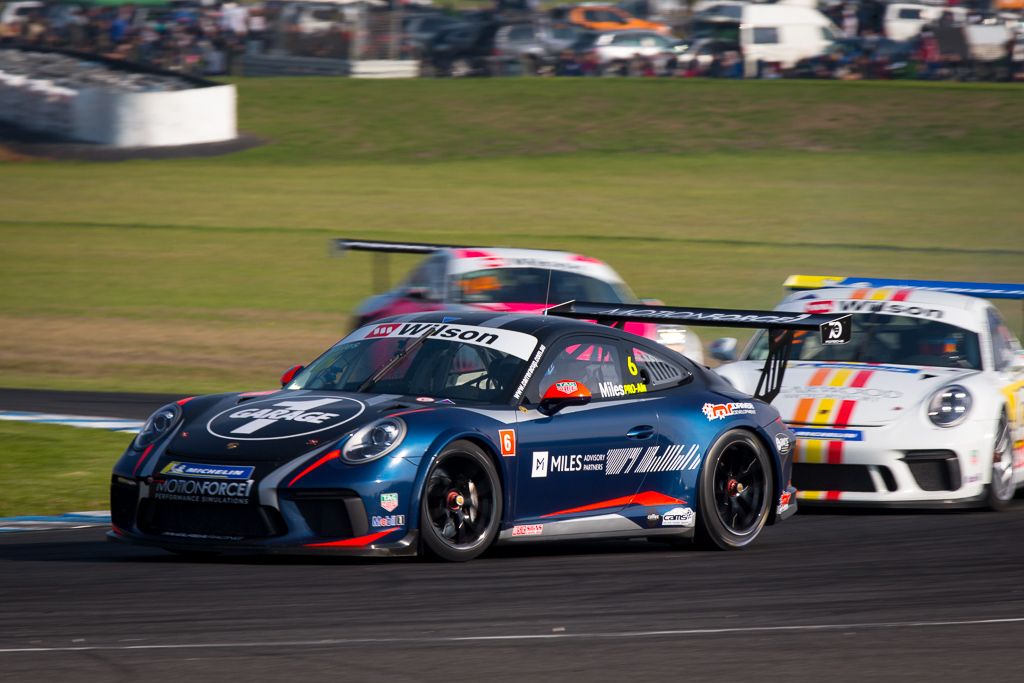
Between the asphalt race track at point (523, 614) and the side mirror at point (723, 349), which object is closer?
the asphalt race track at point (523, 614)

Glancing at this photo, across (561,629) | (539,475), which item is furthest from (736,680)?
(539,475)

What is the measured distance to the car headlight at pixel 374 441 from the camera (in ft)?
25.3

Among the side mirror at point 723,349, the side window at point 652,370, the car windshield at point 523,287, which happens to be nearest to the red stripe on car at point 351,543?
the side window at point 652,370

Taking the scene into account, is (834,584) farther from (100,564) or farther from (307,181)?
(307,181)

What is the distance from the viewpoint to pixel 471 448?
8.00m

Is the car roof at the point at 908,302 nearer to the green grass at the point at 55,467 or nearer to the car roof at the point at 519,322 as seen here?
the car roof at the point at 519,322

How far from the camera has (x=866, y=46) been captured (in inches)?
1967

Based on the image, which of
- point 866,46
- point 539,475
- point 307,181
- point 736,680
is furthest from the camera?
point 866,46

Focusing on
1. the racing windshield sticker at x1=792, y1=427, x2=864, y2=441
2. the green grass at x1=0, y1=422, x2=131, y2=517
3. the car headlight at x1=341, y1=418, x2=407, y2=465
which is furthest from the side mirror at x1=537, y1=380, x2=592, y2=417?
the green grass at x1=0, y1=422, x2=131, y2=517

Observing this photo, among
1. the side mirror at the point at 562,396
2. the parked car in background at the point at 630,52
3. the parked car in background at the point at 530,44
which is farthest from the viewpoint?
the parked car in background at the point at 530,44

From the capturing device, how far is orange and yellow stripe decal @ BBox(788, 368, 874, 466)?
10.5 m

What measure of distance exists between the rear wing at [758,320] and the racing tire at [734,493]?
60 cm

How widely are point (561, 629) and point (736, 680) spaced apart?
37.7 inches

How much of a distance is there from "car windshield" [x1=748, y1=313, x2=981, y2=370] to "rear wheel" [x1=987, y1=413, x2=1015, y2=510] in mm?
516
